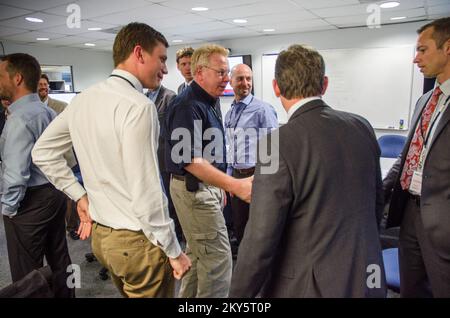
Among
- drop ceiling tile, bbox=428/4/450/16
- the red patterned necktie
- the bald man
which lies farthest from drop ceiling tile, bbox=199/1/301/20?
the red patterned necktie

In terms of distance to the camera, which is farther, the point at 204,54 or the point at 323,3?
the point at 323,3

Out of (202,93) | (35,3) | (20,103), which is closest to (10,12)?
(35,3)

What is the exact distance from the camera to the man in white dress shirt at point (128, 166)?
1057 mm

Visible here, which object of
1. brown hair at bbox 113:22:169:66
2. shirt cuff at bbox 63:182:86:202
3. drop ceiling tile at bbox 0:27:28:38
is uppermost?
drop ceiling tile at bbox 0:27:28:38

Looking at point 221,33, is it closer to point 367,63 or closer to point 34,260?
point 367,63

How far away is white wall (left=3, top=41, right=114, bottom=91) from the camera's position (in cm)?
637

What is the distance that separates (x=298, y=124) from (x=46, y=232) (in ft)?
5.22

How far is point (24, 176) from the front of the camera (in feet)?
5.24

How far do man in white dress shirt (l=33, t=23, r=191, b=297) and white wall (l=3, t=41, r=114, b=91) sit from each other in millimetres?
6202

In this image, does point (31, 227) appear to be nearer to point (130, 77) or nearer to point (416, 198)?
point (130, 77)

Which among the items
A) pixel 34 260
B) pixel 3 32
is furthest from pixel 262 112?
pixel 3 32

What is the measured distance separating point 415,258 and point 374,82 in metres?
4.02

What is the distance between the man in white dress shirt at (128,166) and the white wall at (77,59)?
6.20 metres

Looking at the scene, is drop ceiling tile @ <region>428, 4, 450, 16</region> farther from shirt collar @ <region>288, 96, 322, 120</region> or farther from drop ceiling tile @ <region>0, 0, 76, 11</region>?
drop ceiling tile @ <region>0, 0, 76, 11</region>
